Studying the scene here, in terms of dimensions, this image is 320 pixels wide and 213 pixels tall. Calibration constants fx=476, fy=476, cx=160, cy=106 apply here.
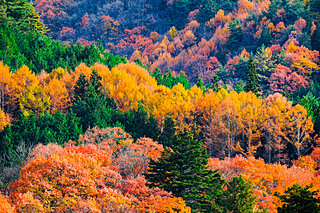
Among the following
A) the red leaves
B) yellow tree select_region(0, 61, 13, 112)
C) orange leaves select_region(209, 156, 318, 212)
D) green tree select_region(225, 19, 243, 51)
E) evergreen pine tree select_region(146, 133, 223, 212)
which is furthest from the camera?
green tree select_region(225, 19, 243, 51)

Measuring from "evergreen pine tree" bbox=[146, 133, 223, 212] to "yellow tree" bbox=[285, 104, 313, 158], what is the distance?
2617 cm

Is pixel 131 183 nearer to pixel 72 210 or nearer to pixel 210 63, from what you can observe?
pixel 72 210

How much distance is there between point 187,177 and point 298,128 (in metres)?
30.0

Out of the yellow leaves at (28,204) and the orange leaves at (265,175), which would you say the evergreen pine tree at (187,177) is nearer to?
the orange leaves at (265,175)

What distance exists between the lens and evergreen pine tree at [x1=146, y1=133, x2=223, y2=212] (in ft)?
149

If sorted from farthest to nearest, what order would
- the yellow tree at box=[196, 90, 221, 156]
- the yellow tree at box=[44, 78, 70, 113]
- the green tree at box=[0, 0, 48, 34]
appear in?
the green tree at box=[0, 0, 48, 34] < the yellow tree at box=[44, 78, 70, 113] < the yellow tree at box=[196, 90, 221, 156]

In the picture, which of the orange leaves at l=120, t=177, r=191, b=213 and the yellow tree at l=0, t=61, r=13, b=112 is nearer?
the orange leaves at l=120, t=177, r=191, b=213

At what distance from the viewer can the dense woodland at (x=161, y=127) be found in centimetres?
4416

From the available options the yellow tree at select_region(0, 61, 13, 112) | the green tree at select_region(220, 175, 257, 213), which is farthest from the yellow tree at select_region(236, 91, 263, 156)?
the yellow tree at select_region(0, 61, 13, 112)

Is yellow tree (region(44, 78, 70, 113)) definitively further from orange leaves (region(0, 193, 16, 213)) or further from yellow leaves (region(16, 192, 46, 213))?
orange leaves (region(0, 193, 16, 213))

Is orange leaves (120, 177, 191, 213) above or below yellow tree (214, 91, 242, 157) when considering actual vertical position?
below

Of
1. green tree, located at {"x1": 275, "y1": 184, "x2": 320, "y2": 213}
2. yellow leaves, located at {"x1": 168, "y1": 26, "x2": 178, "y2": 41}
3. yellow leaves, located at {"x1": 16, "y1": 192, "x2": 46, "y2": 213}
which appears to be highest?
yellow leaves, located at {"x1": 168, "y1": 26, "x2": 178, "y2": 41}

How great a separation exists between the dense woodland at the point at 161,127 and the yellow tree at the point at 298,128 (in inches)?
7.9

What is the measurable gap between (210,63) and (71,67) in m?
60.2
